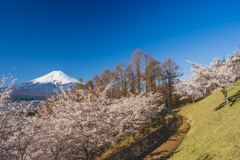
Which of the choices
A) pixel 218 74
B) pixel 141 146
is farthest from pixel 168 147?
pixel 218 74

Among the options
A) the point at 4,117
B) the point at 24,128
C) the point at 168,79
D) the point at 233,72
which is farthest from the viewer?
the point at 168,79

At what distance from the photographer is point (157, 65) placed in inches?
2106

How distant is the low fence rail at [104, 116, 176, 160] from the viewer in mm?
21591

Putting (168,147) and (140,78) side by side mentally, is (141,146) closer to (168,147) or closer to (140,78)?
(168,147)

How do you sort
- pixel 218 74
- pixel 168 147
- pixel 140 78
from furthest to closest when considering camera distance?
1. pixel 140 78
2. pixel 168 147
3. pixel 218 74

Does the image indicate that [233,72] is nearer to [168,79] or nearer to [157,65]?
[157,65]

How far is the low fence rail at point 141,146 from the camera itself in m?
21.6

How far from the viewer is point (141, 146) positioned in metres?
24.5

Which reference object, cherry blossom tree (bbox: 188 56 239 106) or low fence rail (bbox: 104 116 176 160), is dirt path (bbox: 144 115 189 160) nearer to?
low fence rail (bbox: 104 116 176 160)

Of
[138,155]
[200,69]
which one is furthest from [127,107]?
[200,69]

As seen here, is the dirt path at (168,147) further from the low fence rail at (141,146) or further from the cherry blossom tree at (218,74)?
the cherry blossom tree at (218,74)

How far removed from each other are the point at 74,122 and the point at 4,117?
19.8 feet

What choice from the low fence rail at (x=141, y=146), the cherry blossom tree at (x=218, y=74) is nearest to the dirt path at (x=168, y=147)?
the low fence rail at (x=141, y=146)

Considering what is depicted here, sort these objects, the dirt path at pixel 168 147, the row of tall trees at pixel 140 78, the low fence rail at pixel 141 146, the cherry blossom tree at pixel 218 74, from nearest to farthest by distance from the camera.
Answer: the low fence rail at pixel 141 146, the dirt path at pixel 168 147, the cherry blossom tree at pixel 218 74, the row of tall trees at pixel 140 78
